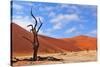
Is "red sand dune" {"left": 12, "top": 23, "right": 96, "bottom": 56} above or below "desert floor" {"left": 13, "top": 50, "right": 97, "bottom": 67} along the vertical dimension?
above

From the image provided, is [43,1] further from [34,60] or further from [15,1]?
[34,60]

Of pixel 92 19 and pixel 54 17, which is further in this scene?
pixel 92 19

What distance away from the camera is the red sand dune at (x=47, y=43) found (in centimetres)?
238

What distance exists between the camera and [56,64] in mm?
2547

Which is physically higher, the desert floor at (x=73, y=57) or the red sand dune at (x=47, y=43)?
the red sand dune at (x=47, y=43)

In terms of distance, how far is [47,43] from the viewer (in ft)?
8.26

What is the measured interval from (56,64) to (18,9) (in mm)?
830

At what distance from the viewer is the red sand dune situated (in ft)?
7.79

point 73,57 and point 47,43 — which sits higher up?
point 47,43

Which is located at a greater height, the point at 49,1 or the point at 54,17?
the point at 49,1
